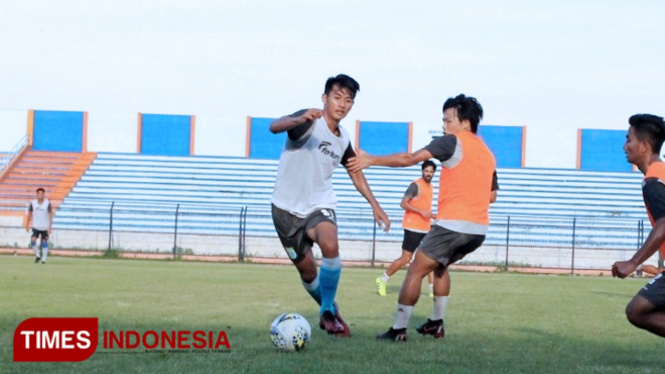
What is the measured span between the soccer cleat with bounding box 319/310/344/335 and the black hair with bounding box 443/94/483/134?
2.13 meters

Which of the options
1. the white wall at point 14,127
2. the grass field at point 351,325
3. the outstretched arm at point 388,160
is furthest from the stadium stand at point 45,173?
the outstretched arm at point 388,160

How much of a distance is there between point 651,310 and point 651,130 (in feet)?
4.27

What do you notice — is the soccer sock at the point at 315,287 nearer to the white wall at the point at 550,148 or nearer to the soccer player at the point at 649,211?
the soccer player at the point at 649,211

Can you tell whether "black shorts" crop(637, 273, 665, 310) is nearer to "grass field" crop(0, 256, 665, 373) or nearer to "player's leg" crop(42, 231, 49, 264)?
"grass field" crop(0, 256, 665, 373)

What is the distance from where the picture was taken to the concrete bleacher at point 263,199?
33.6 metres

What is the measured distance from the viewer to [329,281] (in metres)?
9.20

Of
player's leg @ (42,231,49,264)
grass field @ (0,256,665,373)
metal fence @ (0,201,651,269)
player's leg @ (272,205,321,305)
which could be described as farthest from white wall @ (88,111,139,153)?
player's leg @ (272,205,321,305)

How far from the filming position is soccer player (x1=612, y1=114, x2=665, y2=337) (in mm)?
6695

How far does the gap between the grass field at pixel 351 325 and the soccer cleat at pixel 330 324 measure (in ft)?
0.40

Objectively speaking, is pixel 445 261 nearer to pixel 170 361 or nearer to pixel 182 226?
pixel 170 361

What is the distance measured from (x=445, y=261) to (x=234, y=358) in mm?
2476

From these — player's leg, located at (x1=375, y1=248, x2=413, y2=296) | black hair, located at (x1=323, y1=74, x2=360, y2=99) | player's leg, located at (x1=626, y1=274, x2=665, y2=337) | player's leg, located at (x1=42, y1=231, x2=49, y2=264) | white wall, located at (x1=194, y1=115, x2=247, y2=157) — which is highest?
white wall, located at (x1=194, y1=115, x2=247, y2=157)

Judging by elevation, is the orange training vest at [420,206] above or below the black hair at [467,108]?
below

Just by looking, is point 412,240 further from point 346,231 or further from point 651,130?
point 346,231
